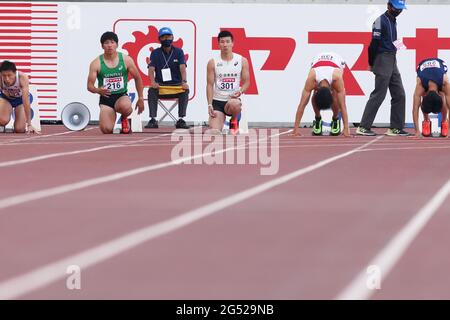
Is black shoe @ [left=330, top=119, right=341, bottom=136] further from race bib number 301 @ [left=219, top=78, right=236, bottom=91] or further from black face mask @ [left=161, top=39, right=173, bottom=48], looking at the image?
black face mask @ [left=161, top=39, right=173, bottom=48]

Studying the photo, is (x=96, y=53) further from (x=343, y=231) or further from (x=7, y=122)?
(x=343, y=231)

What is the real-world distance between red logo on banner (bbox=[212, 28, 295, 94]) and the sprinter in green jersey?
4.10 metres

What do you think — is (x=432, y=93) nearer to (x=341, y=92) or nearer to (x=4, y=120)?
(x=341, y=92)

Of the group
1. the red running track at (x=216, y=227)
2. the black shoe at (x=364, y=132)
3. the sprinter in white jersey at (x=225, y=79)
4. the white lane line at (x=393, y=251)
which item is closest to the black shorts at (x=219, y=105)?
the sprinter in white jersey at (x=225, y=79)

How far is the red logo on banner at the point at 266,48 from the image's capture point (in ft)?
78.7

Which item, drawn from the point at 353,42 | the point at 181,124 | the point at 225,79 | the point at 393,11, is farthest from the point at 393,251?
the point at 353,42

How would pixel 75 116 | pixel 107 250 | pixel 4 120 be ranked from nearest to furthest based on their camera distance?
pixel 107 250 → pixel 4 120 → pixel 75 116

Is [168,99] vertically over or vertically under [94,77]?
under

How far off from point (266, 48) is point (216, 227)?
54.0ft

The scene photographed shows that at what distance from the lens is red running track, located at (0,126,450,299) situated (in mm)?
5746

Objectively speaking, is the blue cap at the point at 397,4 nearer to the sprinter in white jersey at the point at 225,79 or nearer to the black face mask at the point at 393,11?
the black face mask at the point at 393,11

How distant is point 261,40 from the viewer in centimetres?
2405

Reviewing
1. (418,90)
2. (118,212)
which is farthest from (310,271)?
(418,90)
